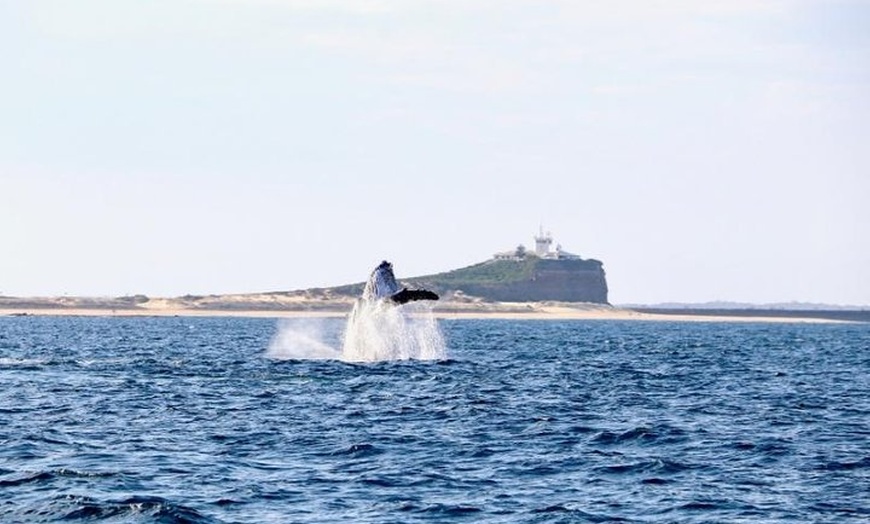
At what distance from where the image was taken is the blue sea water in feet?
93.2

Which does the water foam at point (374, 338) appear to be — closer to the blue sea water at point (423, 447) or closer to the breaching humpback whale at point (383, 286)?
the breaching humpback whale at point (383, 286)

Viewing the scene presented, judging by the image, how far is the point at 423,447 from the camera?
122 feet

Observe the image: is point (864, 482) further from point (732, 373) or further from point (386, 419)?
point (732, 373)

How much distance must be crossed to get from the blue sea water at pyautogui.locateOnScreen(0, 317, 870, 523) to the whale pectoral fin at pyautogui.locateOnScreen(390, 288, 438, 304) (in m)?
3.59

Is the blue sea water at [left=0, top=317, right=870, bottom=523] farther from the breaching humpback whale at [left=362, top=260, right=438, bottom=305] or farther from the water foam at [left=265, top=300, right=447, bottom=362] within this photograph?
the water foam at [left=265, top=300, right=447, bottom=362]

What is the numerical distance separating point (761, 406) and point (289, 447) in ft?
70.3

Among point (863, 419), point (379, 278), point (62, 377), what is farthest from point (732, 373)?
point (62, 377)

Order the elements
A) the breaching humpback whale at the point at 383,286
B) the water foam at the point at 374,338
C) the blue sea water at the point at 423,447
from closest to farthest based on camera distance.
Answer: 1. the blue sea water at the point at 423,447
2. the breaching humpback whale at the point at 383,286
3. the water foam at the point at 374,338

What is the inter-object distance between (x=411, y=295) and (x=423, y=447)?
A: 31587mm

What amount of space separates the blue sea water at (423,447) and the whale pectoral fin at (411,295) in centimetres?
359

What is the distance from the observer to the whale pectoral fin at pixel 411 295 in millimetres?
66688

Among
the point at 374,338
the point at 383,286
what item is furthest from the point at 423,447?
the point at 374,338

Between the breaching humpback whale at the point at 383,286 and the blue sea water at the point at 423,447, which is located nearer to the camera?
the blue sea water at the point at 423,447

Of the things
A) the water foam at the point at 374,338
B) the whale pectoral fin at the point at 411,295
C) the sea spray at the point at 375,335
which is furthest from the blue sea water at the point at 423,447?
the sea spray at the point at 375,335
